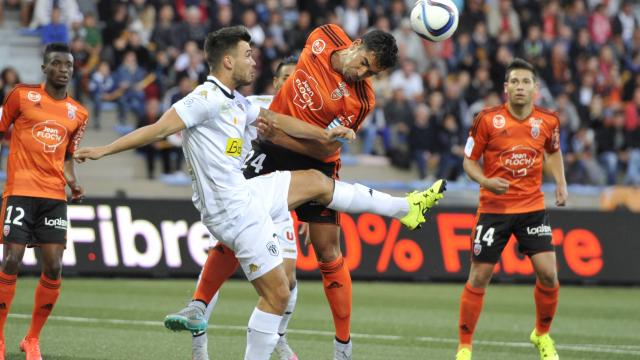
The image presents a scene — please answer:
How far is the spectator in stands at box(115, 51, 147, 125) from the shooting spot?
20609mm

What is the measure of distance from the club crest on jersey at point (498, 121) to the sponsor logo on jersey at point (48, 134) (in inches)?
148

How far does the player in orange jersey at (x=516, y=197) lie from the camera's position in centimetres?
954

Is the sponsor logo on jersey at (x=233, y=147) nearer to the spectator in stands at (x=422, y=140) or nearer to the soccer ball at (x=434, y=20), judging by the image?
the soccer ball at (x=434, y=20)

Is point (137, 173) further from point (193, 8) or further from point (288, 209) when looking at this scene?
point (288, 209)

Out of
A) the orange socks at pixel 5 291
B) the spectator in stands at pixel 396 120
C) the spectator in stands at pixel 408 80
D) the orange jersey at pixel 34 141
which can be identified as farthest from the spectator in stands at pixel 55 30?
the orange socks at pixel 5 291

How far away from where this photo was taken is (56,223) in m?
9.42

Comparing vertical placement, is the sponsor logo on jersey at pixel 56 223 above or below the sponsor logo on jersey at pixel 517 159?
below

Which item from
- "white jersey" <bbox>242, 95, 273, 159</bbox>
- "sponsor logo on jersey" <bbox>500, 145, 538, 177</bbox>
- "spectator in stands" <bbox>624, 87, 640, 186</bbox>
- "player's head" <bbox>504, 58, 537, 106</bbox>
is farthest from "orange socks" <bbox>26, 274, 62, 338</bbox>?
"spectator in stands" <bbox>624, 87, 640, 186</bbox>

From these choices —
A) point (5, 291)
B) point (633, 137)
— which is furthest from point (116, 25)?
point (5, 291)

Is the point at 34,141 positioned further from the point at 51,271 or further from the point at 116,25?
the point at 116,25

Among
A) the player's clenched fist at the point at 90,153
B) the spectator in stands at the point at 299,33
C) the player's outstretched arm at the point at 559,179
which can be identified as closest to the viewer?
the player's clenched fist at the point at 90,153

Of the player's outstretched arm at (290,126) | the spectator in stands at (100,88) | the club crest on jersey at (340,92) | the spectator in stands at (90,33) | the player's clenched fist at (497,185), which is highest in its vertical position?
the club crest on jersey at (340,92)

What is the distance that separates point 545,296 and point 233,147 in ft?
11.6

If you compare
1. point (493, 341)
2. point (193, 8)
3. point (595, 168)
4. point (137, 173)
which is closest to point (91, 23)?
point (193, 8)
